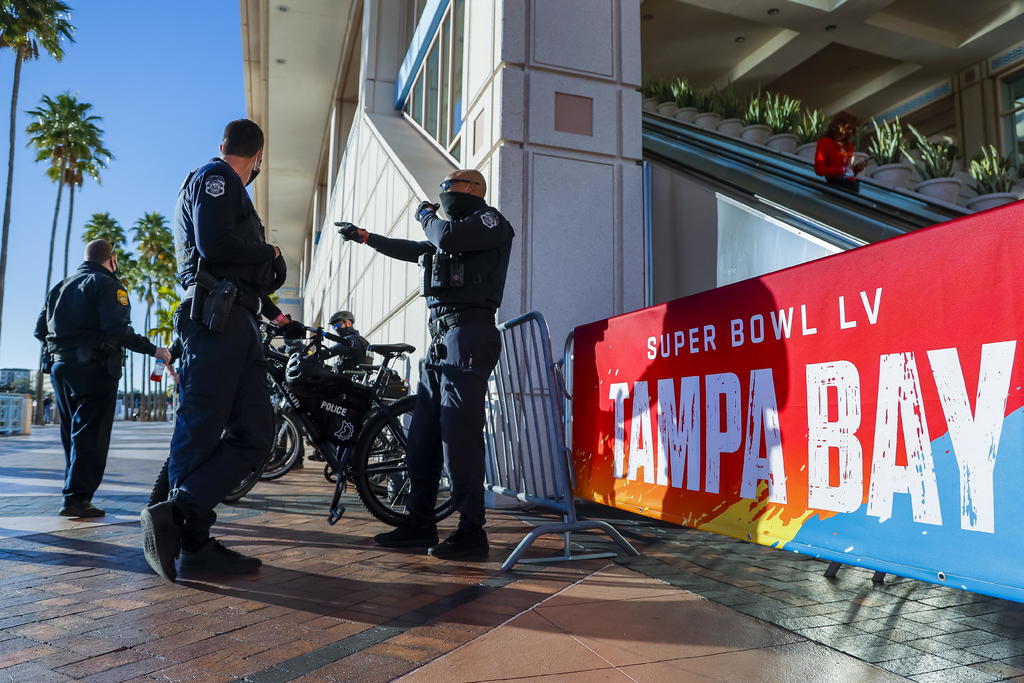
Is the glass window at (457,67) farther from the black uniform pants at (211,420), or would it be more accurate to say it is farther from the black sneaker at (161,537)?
the black sneaker at (161,537)

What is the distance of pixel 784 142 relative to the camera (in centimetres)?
1379

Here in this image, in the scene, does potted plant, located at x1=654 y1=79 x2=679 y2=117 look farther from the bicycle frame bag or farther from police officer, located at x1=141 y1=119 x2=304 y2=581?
police officer, located at x1=141 y1=119 x2=304 y2=581

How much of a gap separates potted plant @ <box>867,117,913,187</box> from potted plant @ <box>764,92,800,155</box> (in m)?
1.59

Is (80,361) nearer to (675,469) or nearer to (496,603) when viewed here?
(496,603)

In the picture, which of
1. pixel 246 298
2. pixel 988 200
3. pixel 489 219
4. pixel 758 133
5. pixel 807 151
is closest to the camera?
pixel 246 298

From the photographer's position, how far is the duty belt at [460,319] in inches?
137

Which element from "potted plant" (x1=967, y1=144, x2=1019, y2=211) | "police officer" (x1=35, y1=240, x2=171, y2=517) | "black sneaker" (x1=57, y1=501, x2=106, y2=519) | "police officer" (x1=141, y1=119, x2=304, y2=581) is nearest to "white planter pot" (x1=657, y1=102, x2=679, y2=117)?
"potted plant" (x1=967, y1=144, x2=1019, y2=211)

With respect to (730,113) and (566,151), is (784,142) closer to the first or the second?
(730,113)

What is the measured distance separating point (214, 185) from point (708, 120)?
13.1 m

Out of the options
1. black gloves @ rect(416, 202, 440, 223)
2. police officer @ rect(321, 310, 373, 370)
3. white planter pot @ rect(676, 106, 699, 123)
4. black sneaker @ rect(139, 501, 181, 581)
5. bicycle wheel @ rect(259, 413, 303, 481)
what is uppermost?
white planter pot @ rect(676, 106, 699, 123)

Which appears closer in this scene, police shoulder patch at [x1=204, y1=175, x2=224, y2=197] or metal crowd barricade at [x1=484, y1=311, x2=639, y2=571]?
police shoulder patch at [x1=204, y1=175, x2=224, y2=197]

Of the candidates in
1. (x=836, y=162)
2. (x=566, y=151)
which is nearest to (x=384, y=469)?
(x=566, y=151)

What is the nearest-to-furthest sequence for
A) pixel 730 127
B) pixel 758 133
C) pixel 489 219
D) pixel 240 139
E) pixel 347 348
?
pixel 240 139 → pixel 489 219 → pixel 347 348 → pixel 758 133 → pixel 730 127

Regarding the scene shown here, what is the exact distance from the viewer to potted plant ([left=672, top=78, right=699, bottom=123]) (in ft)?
48.5
